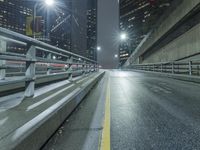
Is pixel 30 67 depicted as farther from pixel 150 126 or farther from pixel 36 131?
pixel 150 126

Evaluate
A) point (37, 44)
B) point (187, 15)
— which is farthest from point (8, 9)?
point (37, 44)

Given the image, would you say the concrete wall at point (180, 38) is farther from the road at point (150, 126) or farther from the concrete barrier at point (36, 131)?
the concrete barrier at point (36, 131)

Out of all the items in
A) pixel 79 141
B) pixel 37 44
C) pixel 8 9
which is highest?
pixel 8 9

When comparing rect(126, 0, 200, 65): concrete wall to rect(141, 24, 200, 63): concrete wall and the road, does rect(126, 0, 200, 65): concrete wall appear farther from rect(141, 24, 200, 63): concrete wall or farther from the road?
the road

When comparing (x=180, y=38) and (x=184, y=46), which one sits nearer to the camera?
(x=184, y=46)

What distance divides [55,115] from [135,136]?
61.4 inches

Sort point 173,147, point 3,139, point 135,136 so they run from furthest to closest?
1. point 135,136
2. point 173,147
3. point 3,139

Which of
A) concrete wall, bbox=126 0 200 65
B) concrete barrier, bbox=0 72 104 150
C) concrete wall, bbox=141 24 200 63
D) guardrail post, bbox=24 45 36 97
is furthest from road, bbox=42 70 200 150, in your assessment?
concrete wall, bbox=126 0 200 65

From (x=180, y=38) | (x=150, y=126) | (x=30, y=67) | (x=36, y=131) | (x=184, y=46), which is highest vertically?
(x=180, y=38)

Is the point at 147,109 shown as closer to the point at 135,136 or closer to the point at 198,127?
the point at 198,127

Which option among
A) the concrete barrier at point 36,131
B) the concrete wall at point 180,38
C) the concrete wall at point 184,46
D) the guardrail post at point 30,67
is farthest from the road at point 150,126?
the concrete wall at point 180,38

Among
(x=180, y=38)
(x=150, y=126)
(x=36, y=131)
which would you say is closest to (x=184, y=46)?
(x=180, y=38)

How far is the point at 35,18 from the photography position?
868 inches

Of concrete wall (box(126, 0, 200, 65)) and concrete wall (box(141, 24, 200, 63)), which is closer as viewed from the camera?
concrete wall (box(141, 24, 200, 63))
